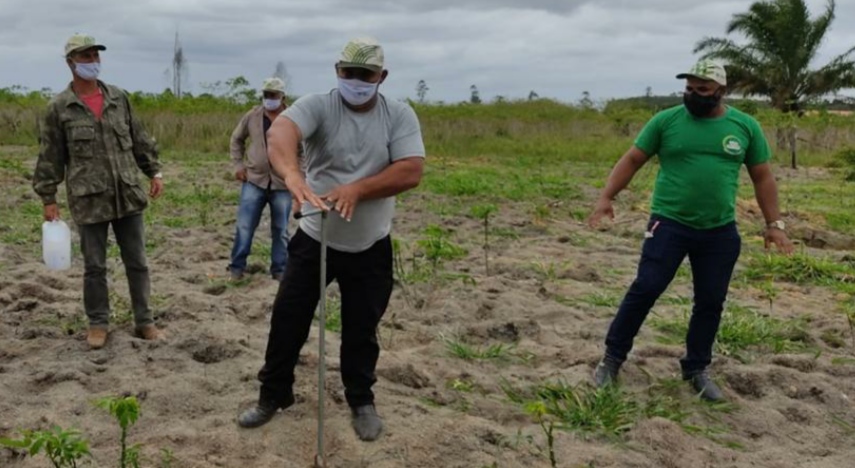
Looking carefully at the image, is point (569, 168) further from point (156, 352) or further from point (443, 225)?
point (156, 352)

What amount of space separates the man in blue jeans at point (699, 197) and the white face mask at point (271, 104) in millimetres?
2943

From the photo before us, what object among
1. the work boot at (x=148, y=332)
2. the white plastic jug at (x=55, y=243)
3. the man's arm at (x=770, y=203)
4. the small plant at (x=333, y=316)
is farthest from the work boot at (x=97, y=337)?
the man's arm at (x=770, y=203)

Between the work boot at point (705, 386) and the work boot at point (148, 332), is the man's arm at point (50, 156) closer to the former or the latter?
the work boot at point (148, 332)

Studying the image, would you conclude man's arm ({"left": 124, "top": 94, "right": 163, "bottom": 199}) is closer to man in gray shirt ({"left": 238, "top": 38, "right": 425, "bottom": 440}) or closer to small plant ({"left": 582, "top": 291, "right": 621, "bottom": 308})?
man in gray shirt ({"left": 238, "top": 38, "right": 425, "bottom": 440})

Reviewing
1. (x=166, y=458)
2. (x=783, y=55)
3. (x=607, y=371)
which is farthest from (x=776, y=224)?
(x=783, y=55)

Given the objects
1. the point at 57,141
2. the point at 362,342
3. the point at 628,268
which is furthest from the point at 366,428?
the point at 628,268

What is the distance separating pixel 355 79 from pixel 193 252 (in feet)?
16.1

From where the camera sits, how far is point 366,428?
381 centimetres

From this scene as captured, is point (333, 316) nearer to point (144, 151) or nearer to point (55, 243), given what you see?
point (144, 151)

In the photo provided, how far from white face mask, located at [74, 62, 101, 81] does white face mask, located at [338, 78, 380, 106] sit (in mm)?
1787

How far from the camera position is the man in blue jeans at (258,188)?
6613 mm

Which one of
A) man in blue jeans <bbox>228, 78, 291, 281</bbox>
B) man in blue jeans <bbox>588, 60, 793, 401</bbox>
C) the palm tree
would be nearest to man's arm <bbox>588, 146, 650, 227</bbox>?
man in blue jeans <bbox>588, 60, 793, 401</bbox>

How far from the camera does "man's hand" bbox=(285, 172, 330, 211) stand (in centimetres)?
328

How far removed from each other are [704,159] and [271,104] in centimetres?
340
